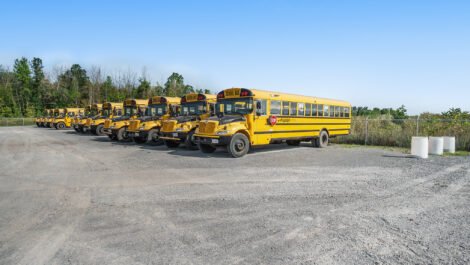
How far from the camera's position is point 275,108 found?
12344 mm

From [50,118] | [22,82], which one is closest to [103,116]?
[50,118]

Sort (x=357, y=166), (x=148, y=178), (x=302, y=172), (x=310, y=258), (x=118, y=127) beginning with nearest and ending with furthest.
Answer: (x=310, y=258), (x=148, y=178), (x=302, y=172), (x=357, y=166), (x=118, y=127)

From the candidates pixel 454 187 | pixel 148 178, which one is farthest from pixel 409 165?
pixel 148 178

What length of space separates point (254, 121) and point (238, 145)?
108cm

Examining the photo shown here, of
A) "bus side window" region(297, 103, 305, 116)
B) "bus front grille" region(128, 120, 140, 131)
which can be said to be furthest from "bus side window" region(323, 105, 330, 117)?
"bus front grille" region(128, 120, 140, 131)

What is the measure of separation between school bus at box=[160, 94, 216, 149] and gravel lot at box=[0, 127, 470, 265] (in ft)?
15.7

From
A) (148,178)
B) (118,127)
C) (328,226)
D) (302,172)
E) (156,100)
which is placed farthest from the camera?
(118,127)

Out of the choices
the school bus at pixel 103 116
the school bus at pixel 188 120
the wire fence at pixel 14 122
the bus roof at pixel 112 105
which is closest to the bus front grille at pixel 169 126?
the school bus at pixel 188 120

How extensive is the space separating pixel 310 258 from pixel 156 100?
1441 centimetres

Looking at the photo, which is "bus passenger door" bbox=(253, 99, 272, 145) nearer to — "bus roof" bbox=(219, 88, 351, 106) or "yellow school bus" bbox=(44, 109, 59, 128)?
"bus roof" bbox=(219, 88, 351, 106)

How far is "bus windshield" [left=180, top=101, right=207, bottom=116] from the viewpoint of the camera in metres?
14.1

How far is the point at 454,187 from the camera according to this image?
6641 mm

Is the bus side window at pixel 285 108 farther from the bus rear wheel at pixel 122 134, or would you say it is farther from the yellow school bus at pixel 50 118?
the yellow school bus at pixel 50 118

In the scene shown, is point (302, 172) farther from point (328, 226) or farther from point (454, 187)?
point (328, 226)
